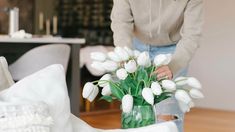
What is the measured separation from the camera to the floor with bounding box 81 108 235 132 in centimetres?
492

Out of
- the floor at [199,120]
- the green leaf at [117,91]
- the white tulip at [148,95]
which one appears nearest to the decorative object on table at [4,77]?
the green leaf at [117,91]

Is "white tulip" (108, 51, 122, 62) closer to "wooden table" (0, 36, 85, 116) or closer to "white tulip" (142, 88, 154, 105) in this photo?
"white tulip" (142, 88, 154, 105)

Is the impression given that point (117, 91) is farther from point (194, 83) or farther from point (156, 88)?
point (194, 83)

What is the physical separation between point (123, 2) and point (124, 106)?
808mm

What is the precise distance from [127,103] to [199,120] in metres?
4.31

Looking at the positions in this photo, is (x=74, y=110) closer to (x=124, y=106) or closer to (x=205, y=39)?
(x=124, y=106)

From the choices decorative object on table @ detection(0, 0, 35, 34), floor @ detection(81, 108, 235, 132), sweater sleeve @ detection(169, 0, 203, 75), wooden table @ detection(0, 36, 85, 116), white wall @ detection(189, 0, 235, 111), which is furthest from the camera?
decorative object on table @ detection(0, 0, 35, 34)

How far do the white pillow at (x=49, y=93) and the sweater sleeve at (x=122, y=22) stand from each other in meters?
0.80

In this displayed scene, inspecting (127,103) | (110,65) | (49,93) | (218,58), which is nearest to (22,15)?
(218,58)

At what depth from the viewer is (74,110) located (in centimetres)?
407

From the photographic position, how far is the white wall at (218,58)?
6.40 m

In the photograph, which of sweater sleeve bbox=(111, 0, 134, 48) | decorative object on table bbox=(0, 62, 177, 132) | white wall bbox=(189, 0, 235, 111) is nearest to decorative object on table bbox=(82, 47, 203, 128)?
decorative object on table bbox=(0, 62, 177, 132)

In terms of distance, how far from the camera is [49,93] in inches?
47.6

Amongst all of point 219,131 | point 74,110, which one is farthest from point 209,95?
point 74,110
